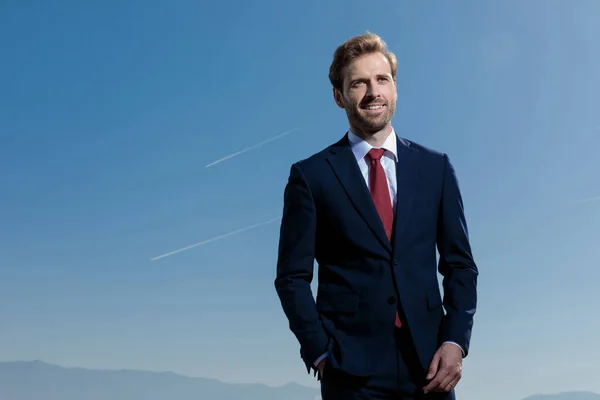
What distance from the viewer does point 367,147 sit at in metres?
4.69

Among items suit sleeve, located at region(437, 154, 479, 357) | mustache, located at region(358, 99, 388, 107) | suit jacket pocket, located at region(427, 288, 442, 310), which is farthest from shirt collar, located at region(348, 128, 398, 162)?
suit jacket pocket, located at region(427, 288, 442, 310)

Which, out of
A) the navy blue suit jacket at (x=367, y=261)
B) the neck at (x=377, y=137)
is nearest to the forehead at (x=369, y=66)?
the neck at (x=377, y=137)

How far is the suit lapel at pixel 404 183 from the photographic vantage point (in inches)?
174

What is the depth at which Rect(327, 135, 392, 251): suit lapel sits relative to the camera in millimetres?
4414

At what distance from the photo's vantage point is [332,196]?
180 inches

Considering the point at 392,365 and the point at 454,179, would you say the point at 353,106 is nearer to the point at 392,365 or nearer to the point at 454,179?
the point at 454,179

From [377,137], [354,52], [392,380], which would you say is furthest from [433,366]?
[354,52]

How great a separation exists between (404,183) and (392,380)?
125 centimetres

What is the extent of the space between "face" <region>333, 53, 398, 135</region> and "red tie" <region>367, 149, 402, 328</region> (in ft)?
0.58

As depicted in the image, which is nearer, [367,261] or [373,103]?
[367,261]

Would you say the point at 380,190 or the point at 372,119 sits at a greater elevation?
the point at 372,119

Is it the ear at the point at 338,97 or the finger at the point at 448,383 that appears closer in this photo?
the finger at the point at 448,383

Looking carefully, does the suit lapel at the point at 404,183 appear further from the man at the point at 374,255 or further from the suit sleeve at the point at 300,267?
the suit sleeve at the point at 300,267

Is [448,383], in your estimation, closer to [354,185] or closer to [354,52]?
[354,185]
